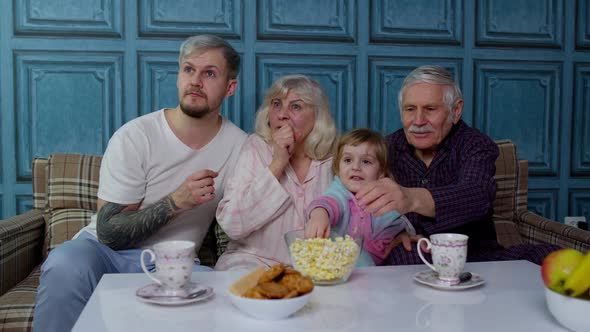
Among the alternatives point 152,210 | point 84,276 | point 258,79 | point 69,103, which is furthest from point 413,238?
point 69,103

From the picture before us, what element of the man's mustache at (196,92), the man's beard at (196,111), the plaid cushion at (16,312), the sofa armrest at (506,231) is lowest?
the plaid cushion at (16,312)

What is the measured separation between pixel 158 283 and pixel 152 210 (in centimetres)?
75

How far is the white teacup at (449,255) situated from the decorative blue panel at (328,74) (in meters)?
1.59

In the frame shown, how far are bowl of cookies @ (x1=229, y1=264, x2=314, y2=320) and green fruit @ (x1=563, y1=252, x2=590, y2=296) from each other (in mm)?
445

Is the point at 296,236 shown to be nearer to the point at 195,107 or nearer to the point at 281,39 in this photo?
the point at 195,107

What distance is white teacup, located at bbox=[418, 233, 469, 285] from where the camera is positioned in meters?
1.31

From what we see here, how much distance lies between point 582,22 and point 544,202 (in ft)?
3.05

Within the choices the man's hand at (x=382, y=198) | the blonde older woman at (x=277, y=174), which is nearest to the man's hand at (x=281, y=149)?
the blonde older woman at (x=277, y=174)

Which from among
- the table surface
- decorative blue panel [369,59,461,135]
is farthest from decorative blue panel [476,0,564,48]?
the table surface

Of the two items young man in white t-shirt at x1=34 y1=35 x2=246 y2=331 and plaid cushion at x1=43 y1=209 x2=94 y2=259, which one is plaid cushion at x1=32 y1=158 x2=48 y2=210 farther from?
young man in white t-shirt at x1=34 y1=35 x2=246 y2=331

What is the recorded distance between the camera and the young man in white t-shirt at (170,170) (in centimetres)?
199

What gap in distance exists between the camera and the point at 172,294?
3.99 feet

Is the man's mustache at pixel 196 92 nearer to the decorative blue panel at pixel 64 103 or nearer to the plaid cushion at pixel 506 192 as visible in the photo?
the decorative blue panel at pixel 64 103

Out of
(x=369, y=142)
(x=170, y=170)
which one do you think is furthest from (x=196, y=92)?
(x=369, y=142)
